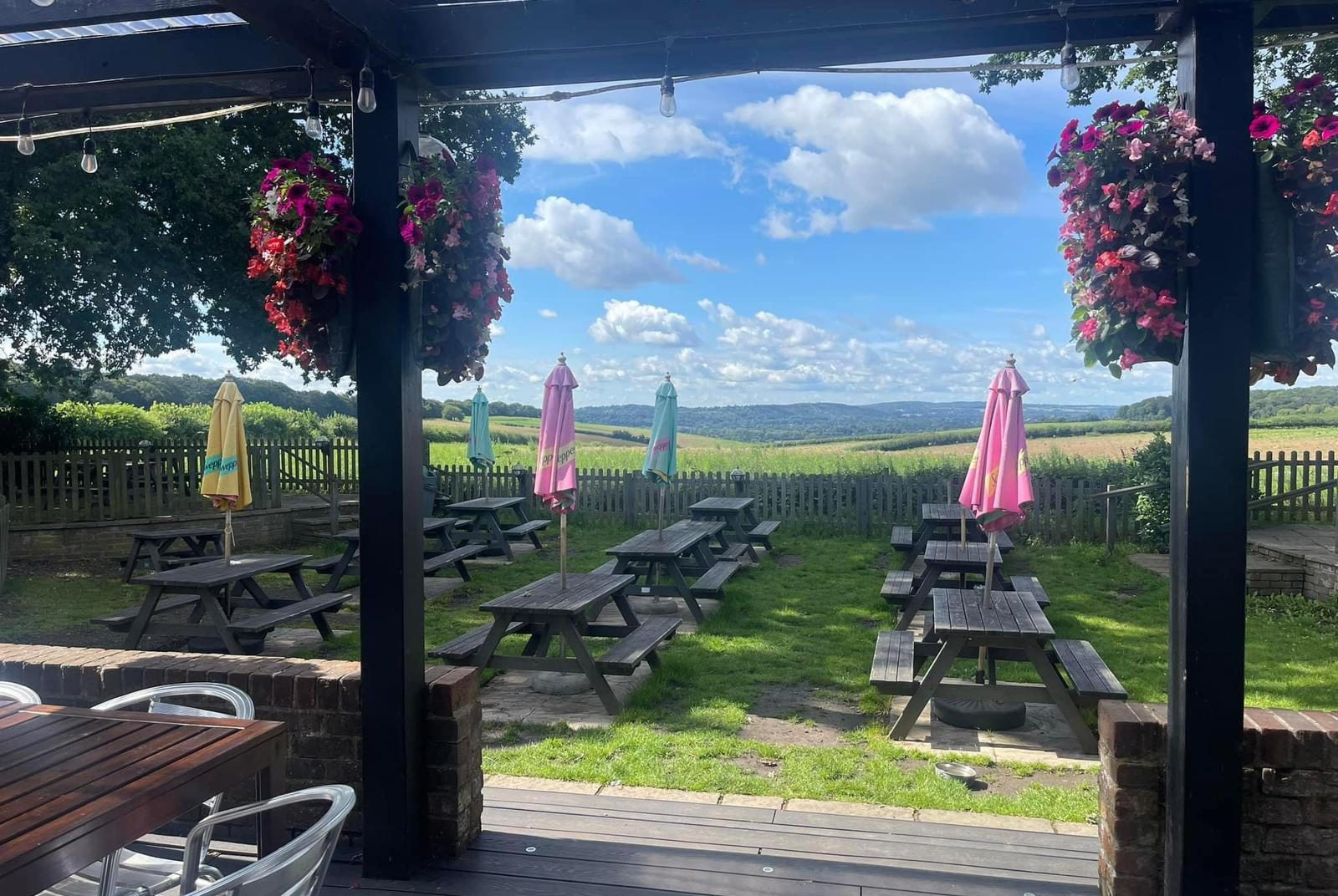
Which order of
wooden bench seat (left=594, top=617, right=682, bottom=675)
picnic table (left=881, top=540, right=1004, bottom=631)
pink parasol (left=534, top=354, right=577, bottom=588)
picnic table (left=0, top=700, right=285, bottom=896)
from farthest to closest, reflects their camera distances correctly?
1. picnic table (left=881, top=540, right=1004, bottom=631)
2. pink parasol (left=534, top=354, right=577, bottom=588)
3. wooden bench seat (left=594, top=617, right=682, bottom=675)
4. picnic table (left=0, top=700, right=285, bottom=896)

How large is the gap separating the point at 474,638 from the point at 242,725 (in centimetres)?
363

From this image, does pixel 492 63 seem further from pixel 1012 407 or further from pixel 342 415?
pixel 342 415

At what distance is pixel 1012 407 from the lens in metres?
5.84

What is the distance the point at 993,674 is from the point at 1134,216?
3.83m

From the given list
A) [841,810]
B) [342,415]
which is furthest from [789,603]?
[342,415]

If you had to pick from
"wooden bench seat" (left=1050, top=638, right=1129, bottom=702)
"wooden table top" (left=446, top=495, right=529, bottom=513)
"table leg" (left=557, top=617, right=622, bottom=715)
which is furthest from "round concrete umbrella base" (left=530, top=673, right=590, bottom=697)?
"wooden table top" (left=446, top=495, right=529, bottom=513)

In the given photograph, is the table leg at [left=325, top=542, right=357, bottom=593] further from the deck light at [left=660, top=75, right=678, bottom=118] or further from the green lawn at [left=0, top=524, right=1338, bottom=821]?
the deck light at [left=660, top=75, right=678, bottom=118]

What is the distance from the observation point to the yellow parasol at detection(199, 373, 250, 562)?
24.9 ft

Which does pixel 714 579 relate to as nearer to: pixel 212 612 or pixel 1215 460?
pixel 212 612

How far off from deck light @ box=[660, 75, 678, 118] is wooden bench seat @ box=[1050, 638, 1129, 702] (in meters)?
3.81

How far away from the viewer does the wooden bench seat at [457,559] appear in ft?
31.2

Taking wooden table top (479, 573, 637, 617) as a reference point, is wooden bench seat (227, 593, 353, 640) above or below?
below

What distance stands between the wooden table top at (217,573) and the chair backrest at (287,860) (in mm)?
5281

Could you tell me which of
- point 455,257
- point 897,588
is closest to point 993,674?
point 897,588
